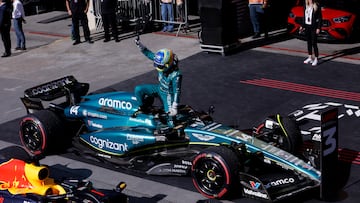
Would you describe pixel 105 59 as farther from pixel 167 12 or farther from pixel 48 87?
pixel 48 87

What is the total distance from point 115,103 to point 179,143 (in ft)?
5.14

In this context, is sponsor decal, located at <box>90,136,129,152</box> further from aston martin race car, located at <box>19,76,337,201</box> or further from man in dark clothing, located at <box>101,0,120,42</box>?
man in dark clothing, located at <box>101,0,120,42</box>

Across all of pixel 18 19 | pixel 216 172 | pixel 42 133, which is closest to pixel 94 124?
pixel 42 133

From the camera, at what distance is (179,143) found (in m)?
11.1

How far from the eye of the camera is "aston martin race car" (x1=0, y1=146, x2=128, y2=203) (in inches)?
363

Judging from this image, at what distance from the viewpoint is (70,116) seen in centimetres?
1245

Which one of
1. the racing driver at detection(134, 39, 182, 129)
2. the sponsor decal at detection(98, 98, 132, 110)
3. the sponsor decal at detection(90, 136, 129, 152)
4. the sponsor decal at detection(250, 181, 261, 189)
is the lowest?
the sponsor decal at detection(90, 136, 129, 152)

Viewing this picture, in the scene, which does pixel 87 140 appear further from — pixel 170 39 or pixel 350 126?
pixel 170 39

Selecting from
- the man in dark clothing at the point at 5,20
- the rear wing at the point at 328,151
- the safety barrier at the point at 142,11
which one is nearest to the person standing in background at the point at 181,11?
the safety barrier at the point at 142,11

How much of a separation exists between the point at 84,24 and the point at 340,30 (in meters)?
6.90

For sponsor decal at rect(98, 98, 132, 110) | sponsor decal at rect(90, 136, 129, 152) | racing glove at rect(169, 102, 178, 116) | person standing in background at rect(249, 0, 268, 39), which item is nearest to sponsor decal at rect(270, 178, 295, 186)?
racing glove at rect(169, 102, 178, 116)

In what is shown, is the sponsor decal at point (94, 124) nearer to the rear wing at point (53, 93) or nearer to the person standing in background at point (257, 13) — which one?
the rear wing at point (53, 93)

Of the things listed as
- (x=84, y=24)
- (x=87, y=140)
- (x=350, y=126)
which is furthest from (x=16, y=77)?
(x=350, y=126)

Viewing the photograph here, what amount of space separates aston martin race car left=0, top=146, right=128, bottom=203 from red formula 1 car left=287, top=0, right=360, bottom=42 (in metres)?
10.4
